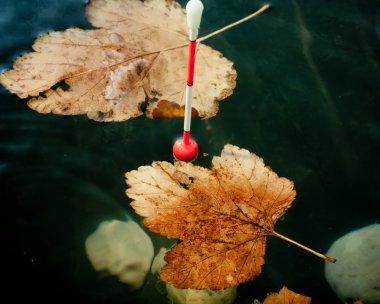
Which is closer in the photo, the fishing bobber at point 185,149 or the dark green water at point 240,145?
the dark green water at point 240,145

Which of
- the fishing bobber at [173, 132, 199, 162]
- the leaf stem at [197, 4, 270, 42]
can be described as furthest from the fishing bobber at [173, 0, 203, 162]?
the leaf stem at [197, 4, 270, 42]

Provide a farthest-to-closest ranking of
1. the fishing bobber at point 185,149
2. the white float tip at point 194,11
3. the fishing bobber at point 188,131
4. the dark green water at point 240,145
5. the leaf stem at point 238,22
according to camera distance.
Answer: the leaf stem at point 238,22 < the fishing bobber at point 185,149 < the dark green water at point 240,145 < the fishing bobber at point 188,131 < the white float tip at point 194,11

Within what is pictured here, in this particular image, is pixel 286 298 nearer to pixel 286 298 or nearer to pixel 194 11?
pixel 286 298

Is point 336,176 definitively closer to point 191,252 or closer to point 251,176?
point 251,176

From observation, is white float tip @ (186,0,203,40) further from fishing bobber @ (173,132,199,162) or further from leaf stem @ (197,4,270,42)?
leaf stem @ (197,4,270,42)

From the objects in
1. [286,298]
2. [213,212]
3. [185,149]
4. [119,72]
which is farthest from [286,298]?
[119,72]

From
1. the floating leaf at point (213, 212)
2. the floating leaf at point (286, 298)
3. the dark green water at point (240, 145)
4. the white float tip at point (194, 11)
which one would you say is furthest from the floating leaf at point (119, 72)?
the floating leaf at point (286, 298)

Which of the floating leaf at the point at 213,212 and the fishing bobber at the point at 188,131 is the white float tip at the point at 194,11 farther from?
the floating leaf at the point at 213,212
